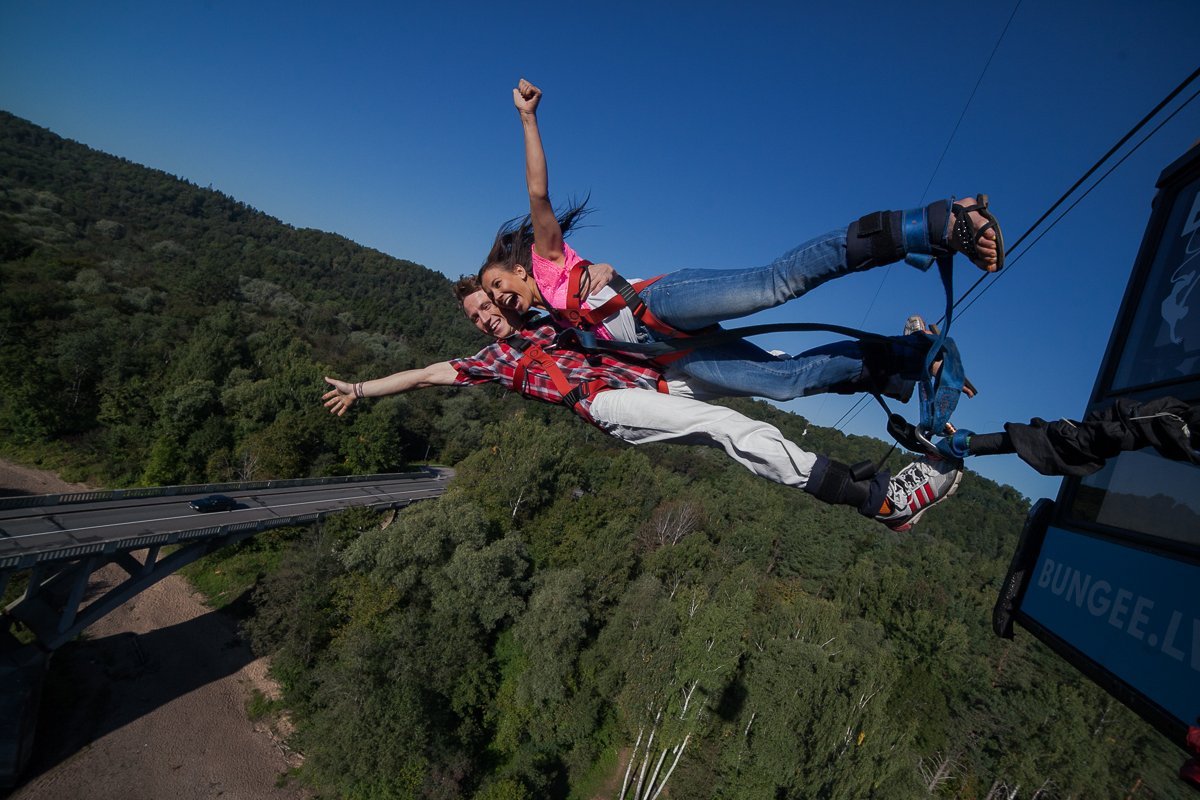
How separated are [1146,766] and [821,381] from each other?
29.5 m

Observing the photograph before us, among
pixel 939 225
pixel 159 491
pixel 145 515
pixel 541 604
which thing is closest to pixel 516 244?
pixel 939 225

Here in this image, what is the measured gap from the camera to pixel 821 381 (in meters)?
3.51

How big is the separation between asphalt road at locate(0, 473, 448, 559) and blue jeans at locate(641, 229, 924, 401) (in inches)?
727

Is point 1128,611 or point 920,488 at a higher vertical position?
point 920,488

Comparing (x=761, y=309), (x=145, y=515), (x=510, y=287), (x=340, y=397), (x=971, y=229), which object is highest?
(x=971, y=229)

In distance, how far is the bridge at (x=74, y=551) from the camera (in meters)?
13.4

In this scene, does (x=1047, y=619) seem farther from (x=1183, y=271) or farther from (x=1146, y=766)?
(x=1146, y=766)

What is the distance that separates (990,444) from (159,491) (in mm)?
27114

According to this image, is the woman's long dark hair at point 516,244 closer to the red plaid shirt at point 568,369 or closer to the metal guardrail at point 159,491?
the red plaid shirt at point 568,369

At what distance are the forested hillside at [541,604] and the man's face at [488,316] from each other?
12240 mm

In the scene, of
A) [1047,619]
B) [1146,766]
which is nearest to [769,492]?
[1146,766]

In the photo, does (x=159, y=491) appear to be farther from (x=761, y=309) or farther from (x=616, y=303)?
(x=761, y=309)

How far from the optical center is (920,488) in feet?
10.4

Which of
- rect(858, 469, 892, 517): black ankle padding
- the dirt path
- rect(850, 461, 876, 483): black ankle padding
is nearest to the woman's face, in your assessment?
rect(850, 461, 876, 483): black ankle padding
